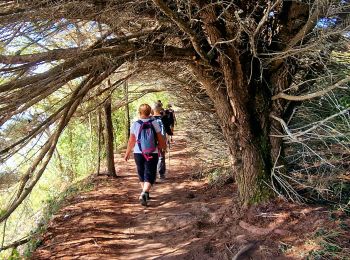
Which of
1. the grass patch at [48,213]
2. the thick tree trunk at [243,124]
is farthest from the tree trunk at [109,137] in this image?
the thick tree trunk at [243,124]

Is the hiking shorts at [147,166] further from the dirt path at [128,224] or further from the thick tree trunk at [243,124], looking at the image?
the thick tree trunk at [243,124]

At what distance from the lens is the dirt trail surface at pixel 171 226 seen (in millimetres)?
4621

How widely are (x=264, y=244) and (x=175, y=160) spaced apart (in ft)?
25.0

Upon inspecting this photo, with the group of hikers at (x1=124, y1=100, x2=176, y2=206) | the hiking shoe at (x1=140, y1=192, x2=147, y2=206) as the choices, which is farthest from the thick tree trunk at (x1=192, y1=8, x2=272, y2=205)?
the hiking shoe at (x1=140, y1=192, x2=147, y2=206)

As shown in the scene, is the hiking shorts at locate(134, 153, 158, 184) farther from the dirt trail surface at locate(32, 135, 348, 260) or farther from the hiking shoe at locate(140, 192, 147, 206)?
the dirt trail surface at locate(32, 135, 348, 260)

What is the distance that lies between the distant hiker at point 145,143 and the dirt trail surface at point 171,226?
0.80m

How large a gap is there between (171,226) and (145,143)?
148cm

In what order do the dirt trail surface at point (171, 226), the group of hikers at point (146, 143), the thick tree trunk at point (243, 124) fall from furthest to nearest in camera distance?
the group of hikers at point (146, 143) < the thick tree trunk at point (243, 124) < the dirt trail surface at point (171, 226)

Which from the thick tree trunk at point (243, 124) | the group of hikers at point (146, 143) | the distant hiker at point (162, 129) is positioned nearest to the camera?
the thick tree trunk at point (243, 124)

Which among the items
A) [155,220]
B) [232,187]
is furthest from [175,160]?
[155,220]

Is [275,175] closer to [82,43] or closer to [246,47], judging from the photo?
[246,47]

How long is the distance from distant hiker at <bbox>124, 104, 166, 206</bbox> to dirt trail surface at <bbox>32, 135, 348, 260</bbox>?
799mm

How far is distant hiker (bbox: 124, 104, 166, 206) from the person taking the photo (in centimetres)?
629

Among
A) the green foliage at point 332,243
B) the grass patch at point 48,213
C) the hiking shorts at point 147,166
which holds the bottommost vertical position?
the grass patch at point 48,213
